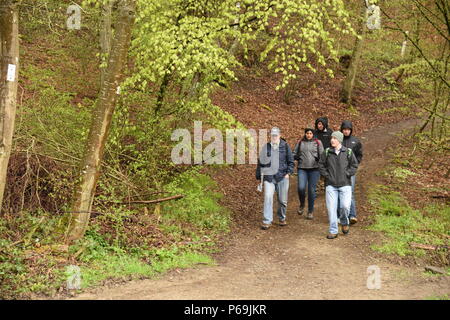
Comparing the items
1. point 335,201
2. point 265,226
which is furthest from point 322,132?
point 265,226


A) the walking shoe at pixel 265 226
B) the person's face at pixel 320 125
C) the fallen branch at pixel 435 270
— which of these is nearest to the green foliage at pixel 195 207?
the walking shoe at pixel 265 226

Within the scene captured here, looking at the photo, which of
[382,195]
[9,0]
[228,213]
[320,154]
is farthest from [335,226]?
[9,0]

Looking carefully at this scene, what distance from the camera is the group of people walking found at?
9078 mm

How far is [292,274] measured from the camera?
716 cm

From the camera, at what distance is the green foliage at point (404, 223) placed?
871 centimetres

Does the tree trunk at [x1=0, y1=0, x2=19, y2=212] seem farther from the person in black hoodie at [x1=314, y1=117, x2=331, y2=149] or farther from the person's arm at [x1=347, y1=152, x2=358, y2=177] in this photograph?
the person in black hoodie at [x1=314, y1=117, x2=331, y2=149]

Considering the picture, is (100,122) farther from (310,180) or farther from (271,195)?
(310,180)

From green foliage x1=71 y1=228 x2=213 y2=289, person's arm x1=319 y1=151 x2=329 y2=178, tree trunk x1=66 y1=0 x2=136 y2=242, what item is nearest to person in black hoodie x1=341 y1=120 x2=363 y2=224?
person's arm x1=319 y1=151 x2=329 y2=178

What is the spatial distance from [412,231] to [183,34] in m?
6.27

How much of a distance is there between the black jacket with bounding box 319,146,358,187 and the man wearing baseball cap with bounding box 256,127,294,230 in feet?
2.59

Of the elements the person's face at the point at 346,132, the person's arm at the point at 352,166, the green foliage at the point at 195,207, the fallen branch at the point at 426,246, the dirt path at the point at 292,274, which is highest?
the person's face at the point at 346,132

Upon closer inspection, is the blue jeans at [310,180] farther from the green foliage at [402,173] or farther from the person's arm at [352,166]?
the green foliage at [402,173]

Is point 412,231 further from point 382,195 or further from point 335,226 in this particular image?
point 382,195

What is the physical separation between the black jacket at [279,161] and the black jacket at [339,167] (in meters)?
0.73
